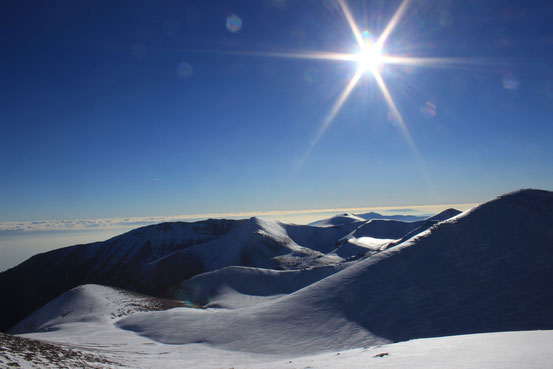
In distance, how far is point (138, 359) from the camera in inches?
692

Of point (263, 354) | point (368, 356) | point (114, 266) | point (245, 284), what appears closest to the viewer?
point (368, 356)

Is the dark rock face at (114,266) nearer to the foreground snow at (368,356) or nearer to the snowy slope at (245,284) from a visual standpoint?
the snowy slope at (245,284)

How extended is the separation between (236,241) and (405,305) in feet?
389

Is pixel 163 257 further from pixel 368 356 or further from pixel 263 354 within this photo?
pixel 368 356

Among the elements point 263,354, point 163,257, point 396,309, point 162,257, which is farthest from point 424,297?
point 162,257

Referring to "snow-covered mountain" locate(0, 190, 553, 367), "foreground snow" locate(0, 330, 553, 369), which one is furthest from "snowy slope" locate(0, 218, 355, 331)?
"foreground snow" locate(0, 330, 553, 369)

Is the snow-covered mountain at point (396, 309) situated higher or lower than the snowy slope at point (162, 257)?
lower

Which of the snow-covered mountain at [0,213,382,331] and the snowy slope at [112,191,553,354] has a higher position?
the snow-covered mountain at [0,213,382,331]

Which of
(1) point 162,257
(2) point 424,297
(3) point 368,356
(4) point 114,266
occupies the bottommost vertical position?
(3) point 368,356

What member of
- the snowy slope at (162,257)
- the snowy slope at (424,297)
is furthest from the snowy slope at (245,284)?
the snowy slope at (162,257)

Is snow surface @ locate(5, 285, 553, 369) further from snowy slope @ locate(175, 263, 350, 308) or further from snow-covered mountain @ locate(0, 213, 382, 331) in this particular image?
snow-covered mountain @ locate(0, 213, 382, 331)

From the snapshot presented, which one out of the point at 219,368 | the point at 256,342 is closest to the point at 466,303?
the point at 256,342

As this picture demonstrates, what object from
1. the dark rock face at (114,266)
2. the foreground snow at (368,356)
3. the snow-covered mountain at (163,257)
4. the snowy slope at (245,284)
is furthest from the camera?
the dark rock face at (114,266)

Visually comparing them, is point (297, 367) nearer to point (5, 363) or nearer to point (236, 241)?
point (5, 363)
